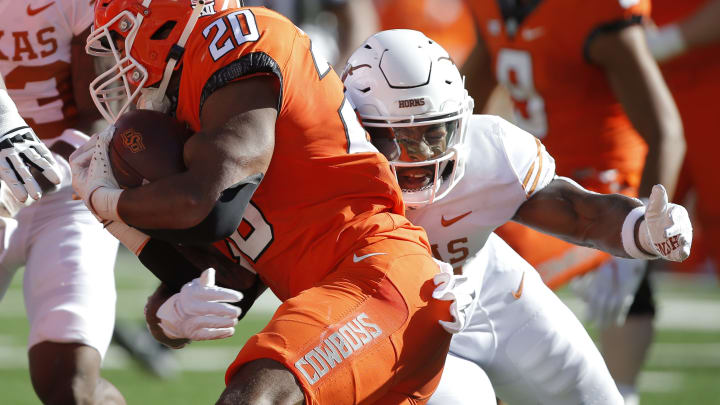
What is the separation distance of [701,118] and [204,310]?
3383 millimetres

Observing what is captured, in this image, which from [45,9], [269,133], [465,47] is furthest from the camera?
[465,47]

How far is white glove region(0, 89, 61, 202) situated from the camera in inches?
129

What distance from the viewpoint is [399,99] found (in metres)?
3.07

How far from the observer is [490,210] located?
3.30 meters

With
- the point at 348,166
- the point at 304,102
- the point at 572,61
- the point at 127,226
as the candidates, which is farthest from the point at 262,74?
the point at 572,61

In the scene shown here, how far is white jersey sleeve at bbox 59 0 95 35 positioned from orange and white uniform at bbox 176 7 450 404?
104 centimetres

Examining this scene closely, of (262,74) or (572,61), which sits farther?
(572,61)

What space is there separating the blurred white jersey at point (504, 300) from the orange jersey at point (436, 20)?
5.31m

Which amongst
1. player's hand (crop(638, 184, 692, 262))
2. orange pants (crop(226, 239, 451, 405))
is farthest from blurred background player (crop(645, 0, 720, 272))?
orange pants (crop(226, 239, 451, 405))

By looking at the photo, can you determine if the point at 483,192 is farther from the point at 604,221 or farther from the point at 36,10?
the point at 36,10

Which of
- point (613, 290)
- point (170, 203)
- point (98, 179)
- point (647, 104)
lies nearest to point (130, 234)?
point (98, 179)

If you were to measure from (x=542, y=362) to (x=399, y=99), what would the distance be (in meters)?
0.94

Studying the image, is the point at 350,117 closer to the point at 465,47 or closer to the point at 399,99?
the point at 399,99

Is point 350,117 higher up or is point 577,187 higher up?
point 350,117
